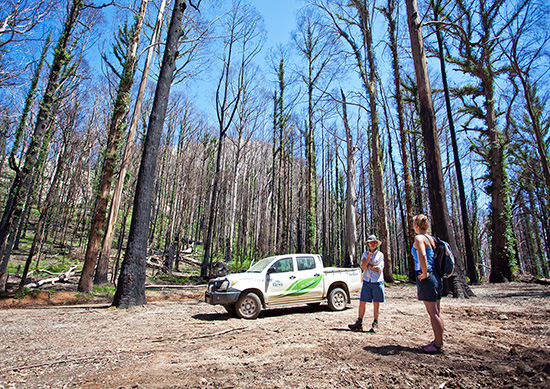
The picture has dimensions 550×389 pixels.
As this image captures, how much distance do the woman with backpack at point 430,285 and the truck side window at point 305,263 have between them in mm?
4509

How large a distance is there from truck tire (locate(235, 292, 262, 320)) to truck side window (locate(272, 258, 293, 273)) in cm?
98

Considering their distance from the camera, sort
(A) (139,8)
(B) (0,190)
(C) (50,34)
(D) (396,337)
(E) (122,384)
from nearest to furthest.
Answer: (E) (122,384) < (D) (396,337) < (C) (50,34) < (A) (139,8) < (B) (0,190)

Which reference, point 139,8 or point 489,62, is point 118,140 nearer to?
point 139,8

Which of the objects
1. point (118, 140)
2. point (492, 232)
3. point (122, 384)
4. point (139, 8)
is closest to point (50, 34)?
point (139, 8)

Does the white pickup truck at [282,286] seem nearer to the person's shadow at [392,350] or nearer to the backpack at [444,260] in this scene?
the person's shadow at [392,350]

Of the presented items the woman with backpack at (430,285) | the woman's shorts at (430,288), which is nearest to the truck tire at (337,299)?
the woman with backpack at (430,285)

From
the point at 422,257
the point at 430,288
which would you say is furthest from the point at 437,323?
the point at 422,257

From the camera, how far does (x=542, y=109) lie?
17.7 m

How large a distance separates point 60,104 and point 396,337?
15.0 m

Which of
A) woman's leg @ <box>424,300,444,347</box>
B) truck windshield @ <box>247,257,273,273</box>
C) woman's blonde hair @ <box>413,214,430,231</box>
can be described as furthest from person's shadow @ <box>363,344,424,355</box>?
truck windshield @ <box>247,257,273,273</box>

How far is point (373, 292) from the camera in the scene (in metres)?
5.36

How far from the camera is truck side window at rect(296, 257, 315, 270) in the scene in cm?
819

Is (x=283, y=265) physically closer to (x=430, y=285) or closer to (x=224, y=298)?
(x=224, y=298)

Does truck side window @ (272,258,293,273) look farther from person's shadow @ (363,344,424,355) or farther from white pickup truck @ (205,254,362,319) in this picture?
person's shadow @ (363,344,424,355)
